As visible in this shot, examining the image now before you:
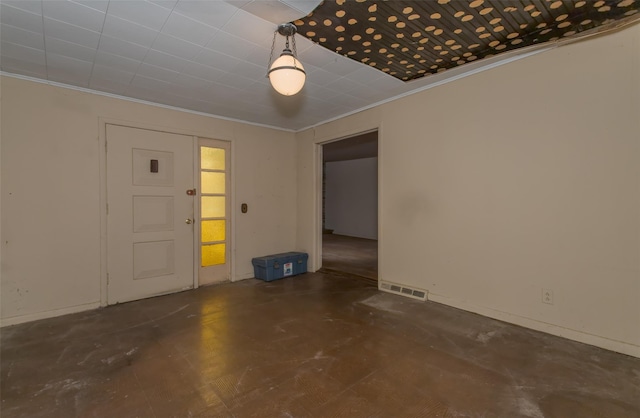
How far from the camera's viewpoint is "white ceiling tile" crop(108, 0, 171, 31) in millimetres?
2057

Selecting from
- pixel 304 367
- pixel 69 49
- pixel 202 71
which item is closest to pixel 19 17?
pixel 69 49

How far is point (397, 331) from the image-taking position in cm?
287

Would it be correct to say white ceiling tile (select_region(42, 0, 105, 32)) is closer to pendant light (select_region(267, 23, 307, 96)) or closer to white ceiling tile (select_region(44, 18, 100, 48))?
white ceiling tile (select_region(44, 18, 100, 48))

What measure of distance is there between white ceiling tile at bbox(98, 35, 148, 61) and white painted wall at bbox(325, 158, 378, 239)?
7.34 m

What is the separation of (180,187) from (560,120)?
176 inches

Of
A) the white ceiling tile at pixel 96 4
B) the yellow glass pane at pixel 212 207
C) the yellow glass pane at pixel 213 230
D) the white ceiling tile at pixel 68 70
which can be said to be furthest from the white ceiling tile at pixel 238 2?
the yellow glass pane at pixel 213 230

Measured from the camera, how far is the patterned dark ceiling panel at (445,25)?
6.87 feet

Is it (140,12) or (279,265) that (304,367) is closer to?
(279,265)

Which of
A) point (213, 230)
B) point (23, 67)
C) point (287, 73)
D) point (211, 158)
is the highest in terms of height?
point (23, 67)

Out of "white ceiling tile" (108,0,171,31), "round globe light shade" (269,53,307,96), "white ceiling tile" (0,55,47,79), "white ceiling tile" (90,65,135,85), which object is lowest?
"round globe light shade" (269,53,307,96)

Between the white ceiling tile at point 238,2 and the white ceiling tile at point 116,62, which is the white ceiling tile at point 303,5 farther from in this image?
the white ceiling tile at point 116,62

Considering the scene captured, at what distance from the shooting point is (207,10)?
84.0 inches

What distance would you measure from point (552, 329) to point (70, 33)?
490 centimetres

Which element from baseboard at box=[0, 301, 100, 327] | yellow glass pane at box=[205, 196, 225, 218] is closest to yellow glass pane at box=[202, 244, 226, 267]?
yellow glass pane at box=[205, 196, 225, 218]
